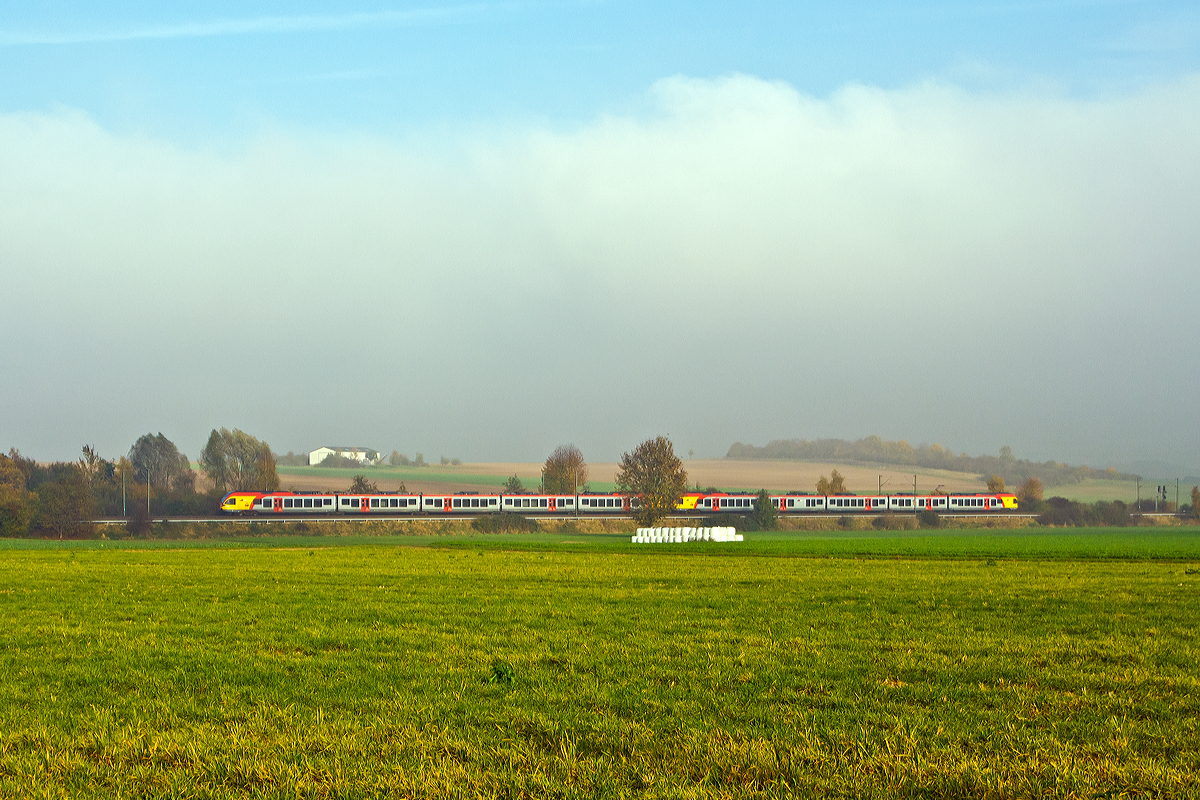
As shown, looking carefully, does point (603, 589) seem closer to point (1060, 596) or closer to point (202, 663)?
point (1060, 596)

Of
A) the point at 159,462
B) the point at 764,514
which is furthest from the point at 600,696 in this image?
the point at 159,462

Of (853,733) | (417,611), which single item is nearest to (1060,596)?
Answer: (417,611)

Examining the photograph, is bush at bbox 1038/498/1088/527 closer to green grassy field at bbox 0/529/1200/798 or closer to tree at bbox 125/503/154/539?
tree at bbox 125/503/154/539

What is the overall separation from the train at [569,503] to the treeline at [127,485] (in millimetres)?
13498

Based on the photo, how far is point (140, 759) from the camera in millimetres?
8086

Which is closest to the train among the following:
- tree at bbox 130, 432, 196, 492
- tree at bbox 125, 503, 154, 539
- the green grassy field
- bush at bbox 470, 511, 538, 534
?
bush at bbox 470, 511, 538, 534

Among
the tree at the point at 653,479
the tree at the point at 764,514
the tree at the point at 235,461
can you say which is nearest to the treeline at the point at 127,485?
the tree at the point at 235,461

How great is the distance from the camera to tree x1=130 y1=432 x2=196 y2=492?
6511 inches

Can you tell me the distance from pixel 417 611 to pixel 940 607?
1048 centimetres

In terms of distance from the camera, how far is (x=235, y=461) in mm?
157125

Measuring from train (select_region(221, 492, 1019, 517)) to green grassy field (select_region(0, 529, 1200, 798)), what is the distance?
83.5 meters

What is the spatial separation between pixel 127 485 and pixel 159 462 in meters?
15.7

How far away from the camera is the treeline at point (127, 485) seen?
94625 mm

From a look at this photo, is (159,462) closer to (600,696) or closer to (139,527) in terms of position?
(139,527)
